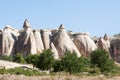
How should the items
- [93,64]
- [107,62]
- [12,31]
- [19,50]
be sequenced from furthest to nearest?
1. [12,31]
2. [19,50]
3. [93,64]
4. [107,62]

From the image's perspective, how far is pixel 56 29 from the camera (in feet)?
247

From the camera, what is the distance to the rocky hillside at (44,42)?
218ft

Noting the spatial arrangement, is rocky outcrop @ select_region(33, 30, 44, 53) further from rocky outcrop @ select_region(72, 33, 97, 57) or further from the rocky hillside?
rocky outcrop @ select_region(72, 33, 97, 57)

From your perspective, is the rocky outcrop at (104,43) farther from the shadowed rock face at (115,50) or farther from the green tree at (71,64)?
the green tree at (71,64)

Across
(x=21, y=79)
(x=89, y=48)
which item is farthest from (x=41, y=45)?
(x=21, y=79)

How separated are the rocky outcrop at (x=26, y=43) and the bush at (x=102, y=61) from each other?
19.7 metres

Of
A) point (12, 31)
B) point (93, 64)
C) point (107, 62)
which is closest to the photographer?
point (107, 62)

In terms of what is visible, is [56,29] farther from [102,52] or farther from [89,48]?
[102,52]

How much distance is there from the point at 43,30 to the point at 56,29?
405cm

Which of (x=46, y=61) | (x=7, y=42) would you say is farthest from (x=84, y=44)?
(x=46, y=61)

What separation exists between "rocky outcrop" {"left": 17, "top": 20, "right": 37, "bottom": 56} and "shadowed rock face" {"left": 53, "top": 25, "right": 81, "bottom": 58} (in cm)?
426

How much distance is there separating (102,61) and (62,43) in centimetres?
2277

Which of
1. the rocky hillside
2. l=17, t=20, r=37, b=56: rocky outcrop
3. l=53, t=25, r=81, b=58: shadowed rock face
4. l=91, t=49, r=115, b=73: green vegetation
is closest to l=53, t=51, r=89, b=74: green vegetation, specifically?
l=91, t=49, r=115, b=73: green vegetation

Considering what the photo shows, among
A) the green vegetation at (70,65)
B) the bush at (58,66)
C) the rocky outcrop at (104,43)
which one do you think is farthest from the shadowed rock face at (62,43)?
the green vegetation at (70,65)
